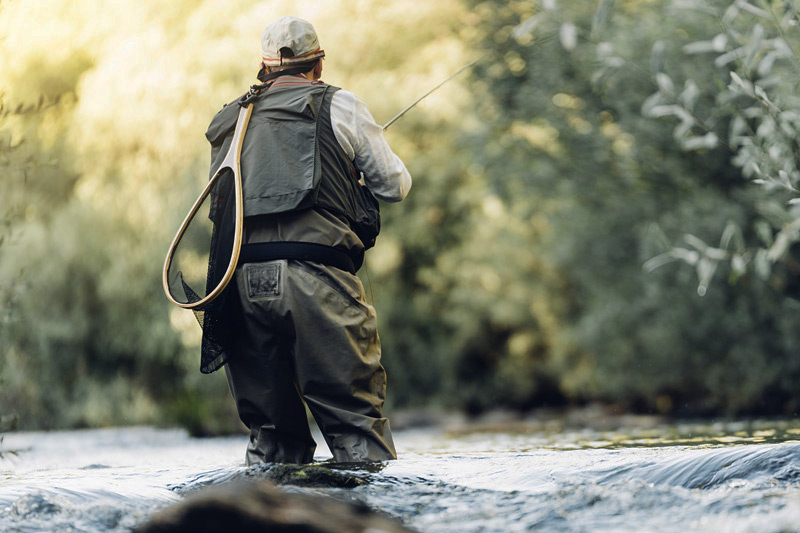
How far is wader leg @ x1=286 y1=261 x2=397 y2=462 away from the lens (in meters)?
3.91

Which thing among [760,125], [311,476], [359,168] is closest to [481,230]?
[760,125]

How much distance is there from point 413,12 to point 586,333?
1439 cm

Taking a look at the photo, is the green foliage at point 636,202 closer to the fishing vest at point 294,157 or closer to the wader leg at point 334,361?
the fishing vest at point 294,157

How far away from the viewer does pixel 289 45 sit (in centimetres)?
419

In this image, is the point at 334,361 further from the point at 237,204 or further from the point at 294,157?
the point at 294,157

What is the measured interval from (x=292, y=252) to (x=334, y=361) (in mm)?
472

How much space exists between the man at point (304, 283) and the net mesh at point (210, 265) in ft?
0.22

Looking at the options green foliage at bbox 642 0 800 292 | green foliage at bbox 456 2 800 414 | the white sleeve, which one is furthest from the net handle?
green foliage at bbox 456 2 800 414

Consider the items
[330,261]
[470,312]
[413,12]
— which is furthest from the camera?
[413,12]

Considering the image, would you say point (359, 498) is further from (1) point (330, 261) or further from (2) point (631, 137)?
(2) point (631, 137)

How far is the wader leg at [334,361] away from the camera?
12.8 feet

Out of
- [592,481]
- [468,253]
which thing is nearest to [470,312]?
[468,253]

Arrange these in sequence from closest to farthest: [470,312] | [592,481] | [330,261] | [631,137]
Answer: [592,481] → [330,261] → [631,137] → [470,312]

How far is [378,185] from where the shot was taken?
4234 mm
